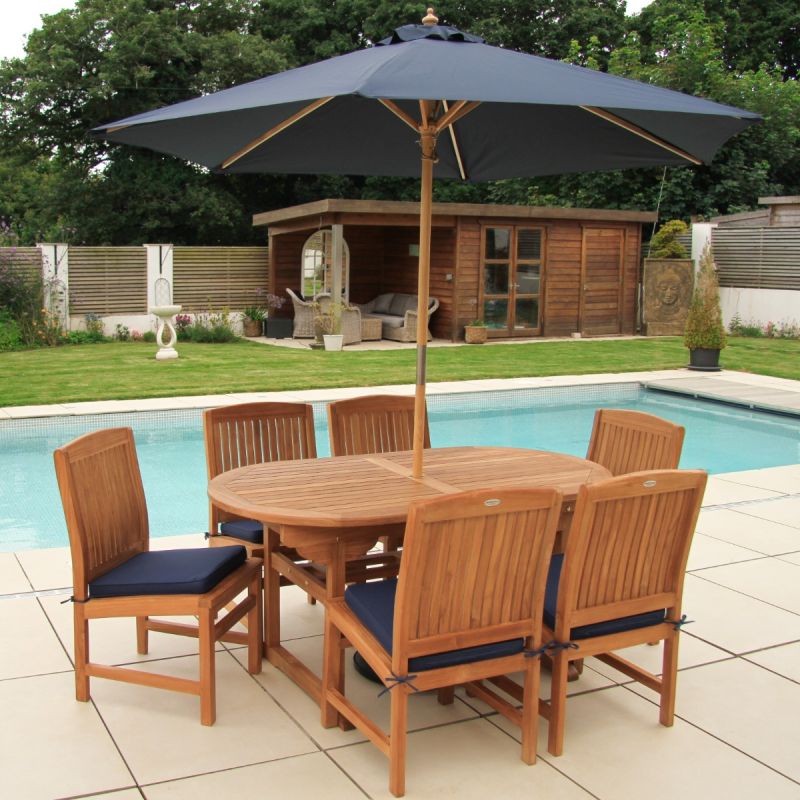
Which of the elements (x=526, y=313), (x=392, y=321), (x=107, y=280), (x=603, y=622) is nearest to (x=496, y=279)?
(x=526, y=313)

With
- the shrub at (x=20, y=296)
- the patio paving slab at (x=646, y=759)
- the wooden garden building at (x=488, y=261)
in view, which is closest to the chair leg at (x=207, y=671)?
the patio paving slab at (x=646, y=759)

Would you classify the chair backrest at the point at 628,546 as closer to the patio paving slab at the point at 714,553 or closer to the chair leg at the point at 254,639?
the chair leg at the point at 254,639

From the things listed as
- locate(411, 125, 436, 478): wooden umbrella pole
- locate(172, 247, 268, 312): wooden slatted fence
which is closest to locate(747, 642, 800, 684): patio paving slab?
locate(411, 125, 436, 478): wooden umbrella pole

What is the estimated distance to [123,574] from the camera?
332 cm

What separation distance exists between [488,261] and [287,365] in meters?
5.19

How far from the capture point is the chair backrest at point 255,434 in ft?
13.9

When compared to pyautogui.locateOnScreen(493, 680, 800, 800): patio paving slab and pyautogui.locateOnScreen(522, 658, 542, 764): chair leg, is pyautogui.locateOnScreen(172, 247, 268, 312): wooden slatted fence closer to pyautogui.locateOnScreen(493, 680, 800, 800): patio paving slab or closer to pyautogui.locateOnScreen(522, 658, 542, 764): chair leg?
pyautogui.locateOnScreen(493, 680, 800, 800): patio paving slab

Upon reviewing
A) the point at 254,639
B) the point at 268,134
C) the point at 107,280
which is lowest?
the point at 254,639

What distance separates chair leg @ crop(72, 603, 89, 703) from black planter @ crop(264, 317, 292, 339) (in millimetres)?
13648

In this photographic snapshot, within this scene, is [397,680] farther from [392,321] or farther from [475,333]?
[392,321]

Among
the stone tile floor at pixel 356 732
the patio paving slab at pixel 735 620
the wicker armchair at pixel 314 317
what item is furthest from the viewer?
the wicker armchair at pixel 314 317

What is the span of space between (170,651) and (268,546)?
22.1 inches

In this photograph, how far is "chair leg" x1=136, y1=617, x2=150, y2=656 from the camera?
365 centimetres

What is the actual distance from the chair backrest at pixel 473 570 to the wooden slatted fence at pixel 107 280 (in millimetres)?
14242
